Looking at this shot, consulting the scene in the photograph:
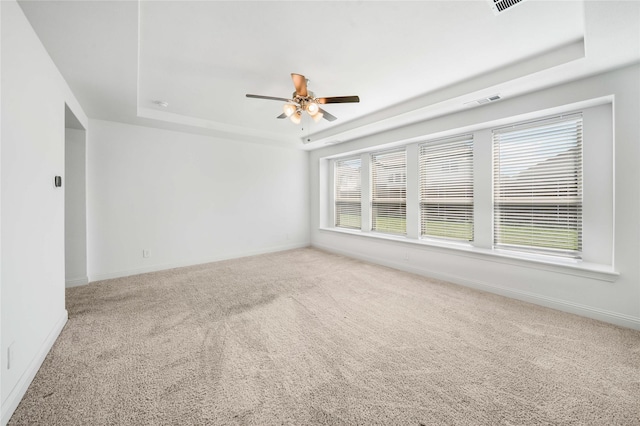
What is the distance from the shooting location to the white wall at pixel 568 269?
7.96 ft

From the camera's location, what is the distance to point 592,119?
279cm

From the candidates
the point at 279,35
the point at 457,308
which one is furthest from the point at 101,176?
the point at 457,308

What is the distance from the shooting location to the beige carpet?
1507 mm

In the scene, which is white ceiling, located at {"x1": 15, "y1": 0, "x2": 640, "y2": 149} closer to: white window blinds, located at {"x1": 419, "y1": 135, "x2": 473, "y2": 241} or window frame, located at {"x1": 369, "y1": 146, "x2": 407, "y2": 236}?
white window blinds, located at {"x1": 419, "y1": 135, "x2": 473, "y2": 241}

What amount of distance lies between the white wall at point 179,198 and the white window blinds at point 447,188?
125 inches

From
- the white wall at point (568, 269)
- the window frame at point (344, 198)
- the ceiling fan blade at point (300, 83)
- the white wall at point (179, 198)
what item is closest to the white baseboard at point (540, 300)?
the white wall at point (568, 269)

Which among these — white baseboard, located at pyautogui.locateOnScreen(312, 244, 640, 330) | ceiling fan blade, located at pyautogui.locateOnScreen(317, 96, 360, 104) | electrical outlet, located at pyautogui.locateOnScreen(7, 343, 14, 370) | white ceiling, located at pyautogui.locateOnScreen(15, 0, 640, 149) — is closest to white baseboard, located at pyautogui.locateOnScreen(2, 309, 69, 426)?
electrical outlet, located at pyautogui.locateOnScreen(7, 343, 14, 370)

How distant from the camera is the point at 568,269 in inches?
110

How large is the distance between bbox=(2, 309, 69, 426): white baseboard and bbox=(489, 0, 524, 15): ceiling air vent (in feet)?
13.2

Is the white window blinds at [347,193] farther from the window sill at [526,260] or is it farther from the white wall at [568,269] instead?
the white wall at [568,269]

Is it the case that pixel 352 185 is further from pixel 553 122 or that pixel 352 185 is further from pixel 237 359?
pixel 237 359

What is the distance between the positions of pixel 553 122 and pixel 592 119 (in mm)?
338

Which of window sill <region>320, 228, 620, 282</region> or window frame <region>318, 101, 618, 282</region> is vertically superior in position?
window frame <region>318, 101, 618, 282</region>

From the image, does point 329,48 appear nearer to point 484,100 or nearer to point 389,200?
point 484,100
